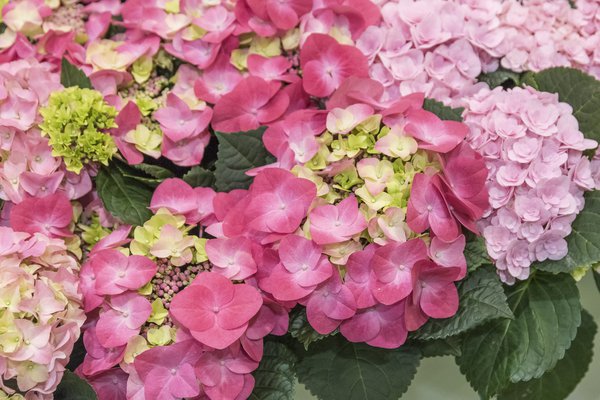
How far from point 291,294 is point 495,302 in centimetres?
24

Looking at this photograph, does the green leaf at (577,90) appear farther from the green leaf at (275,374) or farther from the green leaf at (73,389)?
the green leaf at (73,389)

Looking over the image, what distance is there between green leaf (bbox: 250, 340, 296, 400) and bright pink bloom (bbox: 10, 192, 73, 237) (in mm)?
304

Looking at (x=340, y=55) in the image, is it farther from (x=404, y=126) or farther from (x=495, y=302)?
(x=495, y=302)

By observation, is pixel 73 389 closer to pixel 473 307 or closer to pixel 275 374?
pixel 275 374

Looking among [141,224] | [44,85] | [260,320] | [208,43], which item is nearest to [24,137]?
[44,85]

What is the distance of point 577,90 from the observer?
42.1 inches

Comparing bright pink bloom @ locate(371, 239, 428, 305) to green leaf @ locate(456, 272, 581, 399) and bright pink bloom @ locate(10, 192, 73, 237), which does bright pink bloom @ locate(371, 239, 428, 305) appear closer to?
green leaf @ locate(456, 272, 581, 399)

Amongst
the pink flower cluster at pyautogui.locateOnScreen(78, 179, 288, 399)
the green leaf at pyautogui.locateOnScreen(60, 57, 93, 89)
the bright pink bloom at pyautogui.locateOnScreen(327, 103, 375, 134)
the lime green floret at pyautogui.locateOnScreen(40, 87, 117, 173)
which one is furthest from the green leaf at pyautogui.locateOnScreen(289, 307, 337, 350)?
the green leaf at pyautogui.locateOnScreen(60, 57, 93, 89)

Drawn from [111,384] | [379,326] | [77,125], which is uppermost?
[77,125]

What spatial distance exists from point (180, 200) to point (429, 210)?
1.05 feet

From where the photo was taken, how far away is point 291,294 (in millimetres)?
897

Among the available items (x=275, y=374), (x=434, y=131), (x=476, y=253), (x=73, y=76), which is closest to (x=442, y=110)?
→ (x=434, y=131)

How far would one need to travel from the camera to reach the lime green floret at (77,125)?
101 centimetres

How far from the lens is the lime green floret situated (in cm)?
101
